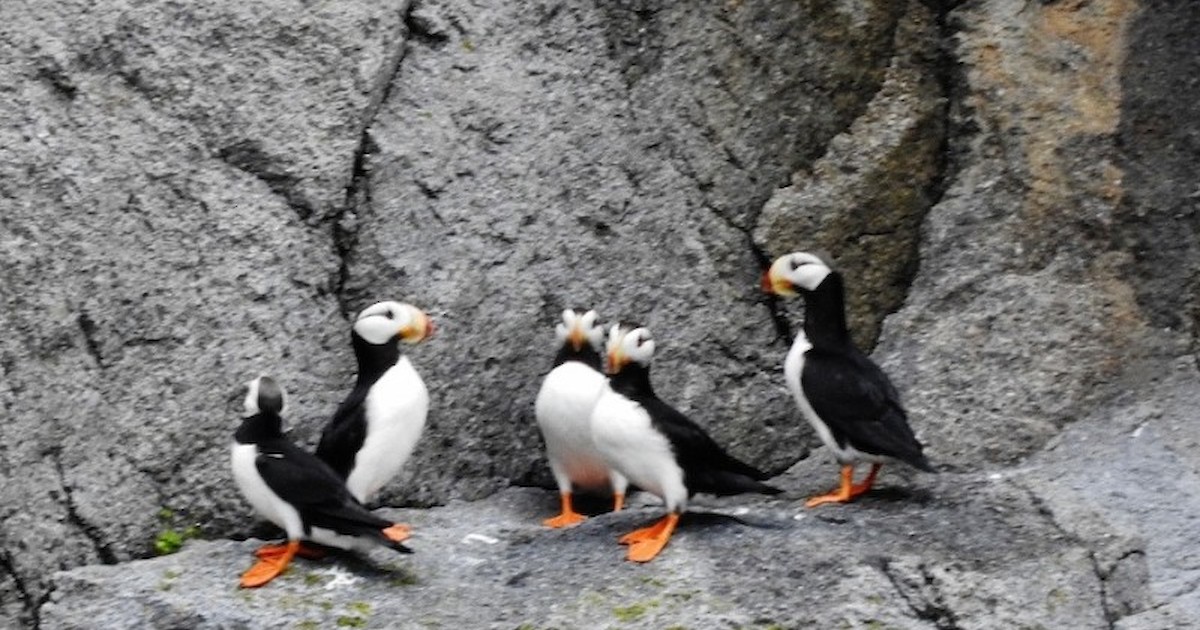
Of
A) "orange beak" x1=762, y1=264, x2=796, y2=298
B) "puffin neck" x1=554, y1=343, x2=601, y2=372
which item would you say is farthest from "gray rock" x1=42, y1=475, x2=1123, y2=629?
"orange beak" x1=762, y1=264, x2=796, y2=298

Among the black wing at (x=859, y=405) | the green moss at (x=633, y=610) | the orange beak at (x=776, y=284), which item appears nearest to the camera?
the green moss at (x=633, y=610)

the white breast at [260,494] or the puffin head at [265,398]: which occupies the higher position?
the puffin head at [265,398]

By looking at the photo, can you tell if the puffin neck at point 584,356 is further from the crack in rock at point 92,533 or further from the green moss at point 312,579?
the crack in rock at point 92,533

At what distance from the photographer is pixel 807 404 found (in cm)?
596

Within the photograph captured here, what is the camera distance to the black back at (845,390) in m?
5.73

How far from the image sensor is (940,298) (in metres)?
6.77

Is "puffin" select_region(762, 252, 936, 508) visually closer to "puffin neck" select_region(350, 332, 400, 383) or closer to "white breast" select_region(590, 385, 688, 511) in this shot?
"white breast" select_region(590, 385, 688, 511)

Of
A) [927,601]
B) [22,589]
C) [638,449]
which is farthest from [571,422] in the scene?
[22,589]

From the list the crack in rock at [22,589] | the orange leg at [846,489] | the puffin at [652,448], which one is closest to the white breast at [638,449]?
the puffin at [652,448]

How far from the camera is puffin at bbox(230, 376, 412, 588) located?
5297mm

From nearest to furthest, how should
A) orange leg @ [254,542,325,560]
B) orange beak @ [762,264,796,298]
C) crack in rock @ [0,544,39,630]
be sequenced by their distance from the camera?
orange leg @ [254,542,325,560] → crack in rock @ [0,544,39,630] → orange beak @ [762,264,796,298]

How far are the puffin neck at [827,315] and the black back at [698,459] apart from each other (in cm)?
57

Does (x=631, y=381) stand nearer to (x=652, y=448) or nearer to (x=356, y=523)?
(x=652, y=448)

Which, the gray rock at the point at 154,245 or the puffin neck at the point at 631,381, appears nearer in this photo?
the puffin neck at the point at 631,381
